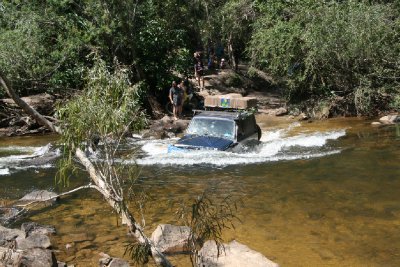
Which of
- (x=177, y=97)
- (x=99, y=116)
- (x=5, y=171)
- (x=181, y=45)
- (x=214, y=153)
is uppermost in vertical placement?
(x=181, y=45)

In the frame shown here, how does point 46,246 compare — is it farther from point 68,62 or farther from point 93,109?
point 68,62

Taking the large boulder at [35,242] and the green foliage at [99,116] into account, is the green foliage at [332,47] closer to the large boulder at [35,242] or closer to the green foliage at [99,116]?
the large boulder at [35,242]

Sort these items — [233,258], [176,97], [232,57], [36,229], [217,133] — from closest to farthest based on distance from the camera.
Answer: [233,258], [36,229], [217,133], [176,97], [232,57]

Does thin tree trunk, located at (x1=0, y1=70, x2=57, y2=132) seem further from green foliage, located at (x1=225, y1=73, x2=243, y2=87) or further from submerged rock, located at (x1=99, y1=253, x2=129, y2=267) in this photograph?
green foliage, located at (x1=225, y1=73, x2=243, y2=87)

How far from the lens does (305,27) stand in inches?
894

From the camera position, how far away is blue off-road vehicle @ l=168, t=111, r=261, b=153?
Result: 13422 mm

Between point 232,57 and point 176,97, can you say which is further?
point 232,57

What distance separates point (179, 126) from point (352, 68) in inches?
327

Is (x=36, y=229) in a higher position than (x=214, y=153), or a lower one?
lower

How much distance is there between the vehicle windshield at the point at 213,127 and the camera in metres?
14.0

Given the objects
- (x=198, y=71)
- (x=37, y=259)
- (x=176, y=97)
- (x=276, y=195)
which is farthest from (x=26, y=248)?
(x=198, y=71)

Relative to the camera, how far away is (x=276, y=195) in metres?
10.6

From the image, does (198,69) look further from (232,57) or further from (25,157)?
(25,157)

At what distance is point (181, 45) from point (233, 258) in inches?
749
